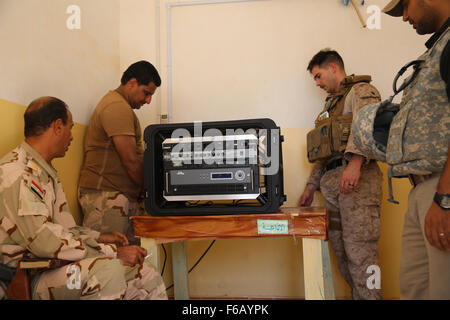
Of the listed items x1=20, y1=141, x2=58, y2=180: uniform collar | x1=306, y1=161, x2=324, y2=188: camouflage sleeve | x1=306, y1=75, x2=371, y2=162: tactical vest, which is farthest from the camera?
x1=306, y1=161, x2=324, y2=188: camouflage sleeve

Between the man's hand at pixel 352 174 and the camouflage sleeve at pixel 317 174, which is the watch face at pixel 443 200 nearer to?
the man's hand at pixel 352 174

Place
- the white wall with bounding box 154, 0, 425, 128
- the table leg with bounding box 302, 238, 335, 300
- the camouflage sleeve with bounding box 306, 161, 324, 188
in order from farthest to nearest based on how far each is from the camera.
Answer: the white wall with bounding box 154, 0, 425, 128 < the camouflage sleeve with bounding box 306, 161, 324, 188 < the table leg with bounding box 302, 238, 335, 300

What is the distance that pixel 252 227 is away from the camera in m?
1.37

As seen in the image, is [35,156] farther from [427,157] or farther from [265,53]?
[265,53]

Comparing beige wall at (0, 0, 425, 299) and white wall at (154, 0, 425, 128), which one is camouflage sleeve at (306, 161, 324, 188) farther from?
white wall at (154, 0, 425, 128)

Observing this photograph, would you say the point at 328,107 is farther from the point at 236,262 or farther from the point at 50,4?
the point at 50,4

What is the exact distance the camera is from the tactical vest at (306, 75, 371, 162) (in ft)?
6.09

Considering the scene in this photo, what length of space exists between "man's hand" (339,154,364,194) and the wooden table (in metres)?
0.49

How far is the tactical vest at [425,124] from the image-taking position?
37.4 inches

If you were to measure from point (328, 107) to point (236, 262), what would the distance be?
115cm

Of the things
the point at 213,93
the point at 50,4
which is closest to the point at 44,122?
the point at 50,4

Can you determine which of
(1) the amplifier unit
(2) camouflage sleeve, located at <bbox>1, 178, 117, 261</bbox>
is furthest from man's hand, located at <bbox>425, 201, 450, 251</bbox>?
(2) camouflage sleeve, located at <bbox>1, 178, 117, 261</bbox>

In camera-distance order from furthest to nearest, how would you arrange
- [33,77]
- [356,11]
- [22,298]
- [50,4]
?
[356,11]
[50,4]
[33,77]
[22,298]

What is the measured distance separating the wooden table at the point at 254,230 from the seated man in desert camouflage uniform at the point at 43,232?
0.17 m
